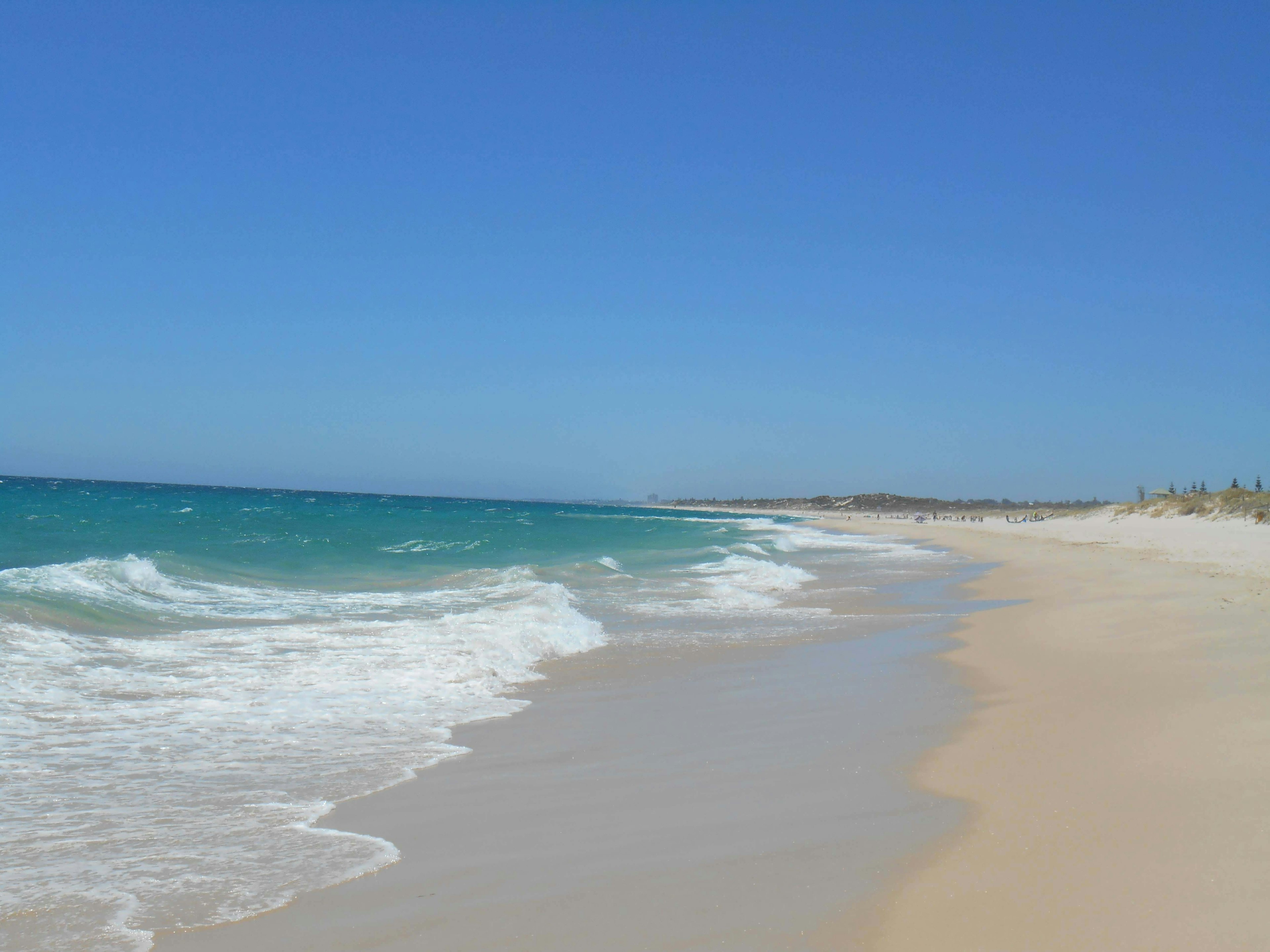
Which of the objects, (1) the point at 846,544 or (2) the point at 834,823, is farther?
(1) the point at 846,544

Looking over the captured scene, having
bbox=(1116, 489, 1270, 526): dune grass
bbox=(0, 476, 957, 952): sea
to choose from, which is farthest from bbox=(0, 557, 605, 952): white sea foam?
bbox=(1116, 489, 1270, 526): dune grass

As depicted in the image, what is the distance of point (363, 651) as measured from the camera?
10547 mm

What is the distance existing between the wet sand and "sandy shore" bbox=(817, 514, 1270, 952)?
32 cm

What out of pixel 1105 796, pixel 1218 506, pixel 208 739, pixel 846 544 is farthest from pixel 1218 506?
pixel 208 739

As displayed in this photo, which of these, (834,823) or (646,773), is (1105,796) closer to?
(834,823)

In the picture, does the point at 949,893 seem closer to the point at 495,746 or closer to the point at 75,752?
the point at 495,746

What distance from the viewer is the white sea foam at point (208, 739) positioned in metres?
4.04

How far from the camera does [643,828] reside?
15.7ft

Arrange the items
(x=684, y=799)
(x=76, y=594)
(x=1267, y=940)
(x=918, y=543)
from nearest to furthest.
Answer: (x=1267, y=940), (x=684, y=799), (x=76, y=594), (x=918, y=543)

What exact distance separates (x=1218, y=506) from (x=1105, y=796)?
178 ft

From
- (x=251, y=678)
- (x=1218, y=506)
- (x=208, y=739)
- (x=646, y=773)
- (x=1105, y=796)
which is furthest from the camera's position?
Answer: (x=1218, y=506)

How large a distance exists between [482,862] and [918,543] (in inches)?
1817

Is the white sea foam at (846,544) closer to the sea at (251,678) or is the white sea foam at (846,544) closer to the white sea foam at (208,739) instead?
the sea at (251,678)

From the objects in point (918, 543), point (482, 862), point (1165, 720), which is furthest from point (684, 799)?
point (918, 543)
